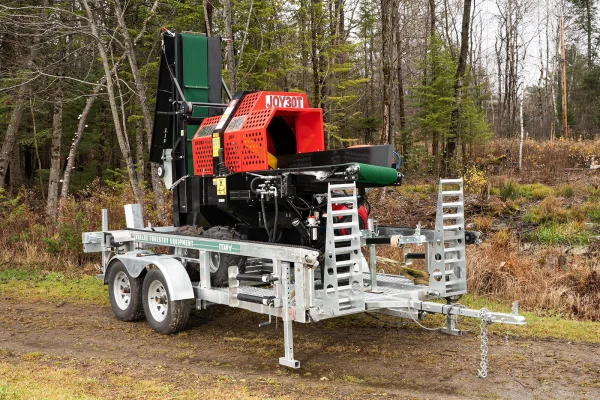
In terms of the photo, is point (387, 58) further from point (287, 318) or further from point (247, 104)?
point (287, 318)

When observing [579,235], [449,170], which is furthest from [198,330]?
[449,170]

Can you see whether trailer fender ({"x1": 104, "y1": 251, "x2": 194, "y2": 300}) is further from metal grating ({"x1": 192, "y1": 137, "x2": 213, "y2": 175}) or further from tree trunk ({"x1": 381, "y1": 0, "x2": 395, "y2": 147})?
tree trunk ({"x1": 381, "y1": 0, "x2": 395, "y2": 147})

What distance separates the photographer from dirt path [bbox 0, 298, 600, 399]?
5301 mm

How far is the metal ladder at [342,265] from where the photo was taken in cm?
538

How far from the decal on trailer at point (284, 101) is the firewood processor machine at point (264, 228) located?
0.01 m

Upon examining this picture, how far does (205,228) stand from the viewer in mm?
8055

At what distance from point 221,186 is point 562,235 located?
30.0ft

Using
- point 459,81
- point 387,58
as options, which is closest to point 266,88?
point 387,58

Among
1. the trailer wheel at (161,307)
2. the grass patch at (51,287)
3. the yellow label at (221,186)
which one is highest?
the yellow label at (221,186)

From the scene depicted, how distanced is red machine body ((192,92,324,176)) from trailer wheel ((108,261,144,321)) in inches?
64.7

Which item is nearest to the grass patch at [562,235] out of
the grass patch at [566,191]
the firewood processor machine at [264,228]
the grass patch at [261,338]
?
the grass patch at [566,191]

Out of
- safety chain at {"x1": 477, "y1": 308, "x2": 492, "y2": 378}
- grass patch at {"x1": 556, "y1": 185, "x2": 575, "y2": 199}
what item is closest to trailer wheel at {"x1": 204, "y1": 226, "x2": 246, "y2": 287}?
safety chain at {"x1": 477, "y1": 308, "x2": 492, "y2": 378}

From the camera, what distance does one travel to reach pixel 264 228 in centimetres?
732

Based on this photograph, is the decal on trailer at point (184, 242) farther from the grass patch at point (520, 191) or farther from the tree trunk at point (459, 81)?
the tree trunk at point (459, 81)
